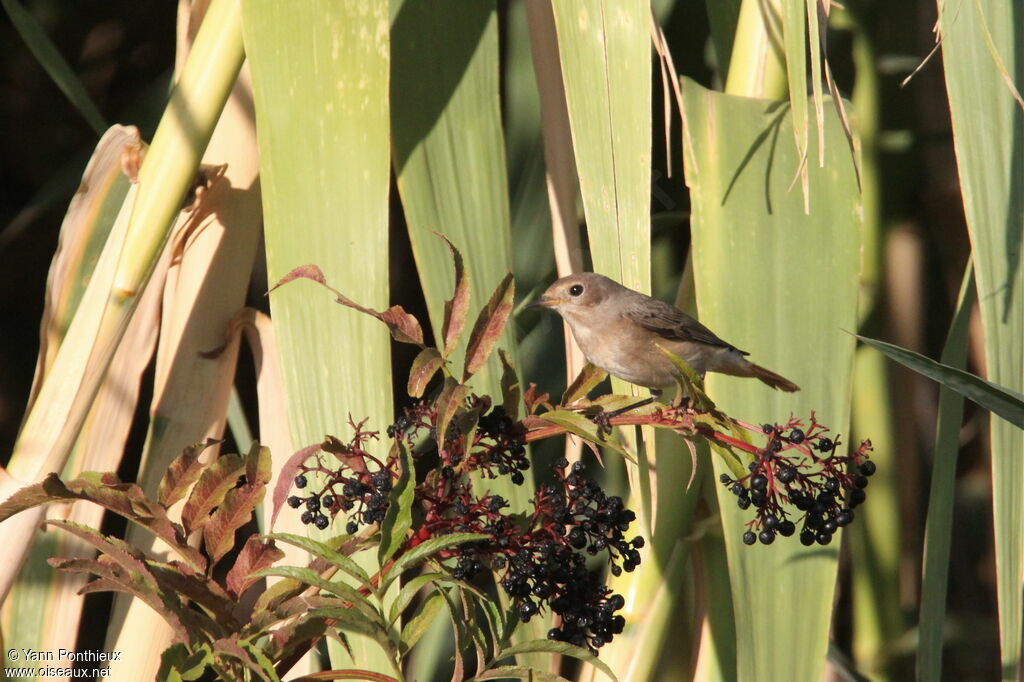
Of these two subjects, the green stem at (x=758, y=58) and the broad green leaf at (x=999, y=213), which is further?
the green stem at (x=758, y=58)

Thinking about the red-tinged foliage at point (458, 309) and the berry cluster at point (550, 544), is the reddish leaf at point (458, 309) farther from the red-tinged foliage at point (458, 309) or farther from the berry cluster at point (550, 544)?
the berry cluster at point (550, 544)

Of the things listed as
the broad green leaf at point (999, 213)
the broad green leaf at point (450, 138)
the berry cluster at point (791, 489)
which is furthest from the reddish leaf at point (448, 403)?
the broad green leaf at point (999, 213)

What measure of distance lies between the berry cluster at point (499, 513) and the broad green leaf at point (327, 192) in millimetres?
236

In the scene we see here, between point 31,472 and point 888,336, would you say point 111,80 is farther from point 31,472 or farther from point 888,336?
point 888,336

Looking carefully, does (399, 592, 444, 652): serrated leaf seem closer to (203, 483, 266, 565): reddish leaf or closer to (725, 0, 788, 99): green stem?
(203, 483, 266, 565): reddish leaf

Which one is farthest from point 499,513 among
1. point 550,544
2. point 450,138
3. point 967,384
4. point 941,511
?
point 941,511

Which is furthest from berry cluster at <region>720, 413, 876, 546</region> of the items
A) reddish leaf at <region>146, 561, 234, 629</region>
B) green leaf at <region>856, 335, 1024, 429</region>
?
reddish leaf at <region>146, 561, 234, 629</region>

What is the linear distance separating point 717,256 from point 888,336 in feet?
2.80

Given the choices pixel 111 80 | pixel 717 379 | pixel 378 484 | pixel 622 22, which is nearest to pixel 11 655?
pixel 378 484

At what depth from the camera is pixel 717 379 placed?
123 centimetres

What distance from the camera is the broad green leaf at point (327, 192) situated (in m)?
1.04

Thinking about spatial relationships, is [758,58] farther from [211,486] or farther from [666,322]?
[211,486]

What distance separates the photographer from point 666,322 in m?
1.78

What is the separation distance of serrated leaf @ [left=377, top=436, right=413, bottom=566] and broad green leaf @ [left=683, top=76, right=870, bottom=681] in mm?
529
